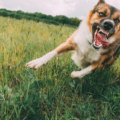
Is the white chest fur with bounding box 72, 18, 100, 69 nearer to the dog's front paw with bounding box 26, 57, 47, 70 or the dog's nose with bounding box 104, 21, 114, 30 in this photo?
the dog's nose with bounding box 104, 21, 114, 30

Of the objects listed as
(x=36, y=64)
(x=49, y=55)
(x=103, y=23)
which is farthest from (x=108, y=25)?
(x=36, y=64)

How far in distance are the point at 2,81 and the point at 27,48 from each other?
1.32 m

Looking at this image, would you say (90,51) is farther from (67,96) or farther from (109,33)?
(67,96)

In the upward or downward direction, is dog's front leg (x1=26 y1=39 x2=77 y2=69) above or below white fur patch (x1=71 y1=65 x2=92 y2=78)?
above

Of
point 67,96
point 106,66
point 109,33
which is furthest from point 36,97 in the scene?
point 106,66

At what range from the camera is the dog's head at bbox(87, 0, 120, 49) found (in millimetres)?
2303

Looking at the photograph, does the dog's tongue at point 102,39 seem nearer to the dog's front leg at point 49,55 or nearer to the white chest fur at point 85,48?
the white chest fur at point 85,48

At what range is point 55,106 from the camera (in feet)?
5.34

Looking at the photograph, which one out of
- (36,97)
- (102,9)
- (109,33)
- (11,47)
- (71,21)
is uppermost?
(71,21)

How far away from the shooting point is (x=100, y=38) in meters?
2.34

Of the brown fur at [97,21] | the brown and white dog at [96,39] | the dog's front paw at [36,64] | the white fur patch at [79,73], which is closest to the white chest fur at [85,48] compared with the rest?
the brown and white dog at [96,39]

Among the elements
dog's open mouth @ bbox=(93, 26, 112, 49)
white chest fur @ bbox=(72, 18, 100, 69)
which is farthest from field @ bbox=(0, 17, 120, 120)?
dog's open mouth @ bbox=(93, 26, 112, 49)

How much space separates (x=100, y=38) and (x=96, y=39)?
72 mm

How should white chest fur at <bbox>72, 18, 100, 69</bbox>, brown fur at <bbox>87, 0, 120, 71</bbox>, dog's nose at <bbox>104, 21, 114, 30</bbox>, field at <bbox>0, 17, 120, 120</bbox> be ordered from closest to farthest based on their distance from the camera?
field at <bbox>0, 17, 120, 120</bbox>, dog's nose at <bbox>104, 21, 114, 30</bbox>, brown fur at <bbox>87, 0, 120, 71</bbox>, white chest fur at <bbox>72, 18, 100, 69</bbox>
